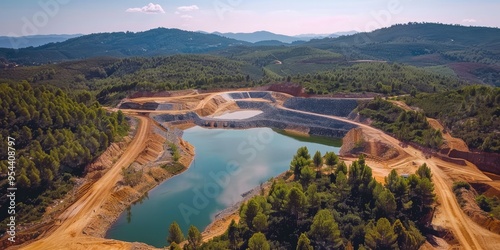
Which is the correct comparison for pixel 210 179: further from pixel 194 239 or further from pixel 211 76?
pixel 211 76

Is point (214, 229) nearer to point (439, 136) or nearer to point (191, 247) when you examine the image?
point (191, 247)

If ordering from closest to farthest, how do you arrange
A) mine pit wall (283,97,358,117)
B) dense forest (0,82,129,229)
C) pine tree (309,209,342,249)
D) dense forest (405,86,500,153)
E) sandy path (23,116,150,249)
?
pine tree (309,209,342,249), sandy path (23,116,150,249), dense forest (0,82,129,229), dense forest (405,86,500,153), mine pit wall (283,97,358,117)

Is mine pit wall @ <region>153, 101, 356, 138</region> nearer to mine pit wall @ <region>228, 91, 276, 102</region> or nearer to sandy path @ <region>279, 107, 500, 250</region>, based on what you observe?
mine pit wall @ <region>228, 91, 276, 102</region>

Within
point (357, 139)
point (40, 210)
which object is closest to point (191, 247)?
point (40, 210)

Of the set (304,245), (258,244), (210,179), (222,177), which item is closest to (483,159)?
(304,245)

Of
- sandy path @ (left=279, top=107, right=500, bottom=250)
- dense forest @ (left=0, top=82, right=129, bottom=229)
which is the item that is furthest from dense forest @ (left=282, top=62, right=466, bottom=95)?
dense forest @ (left=0, top=82, right=129, bottom=229)

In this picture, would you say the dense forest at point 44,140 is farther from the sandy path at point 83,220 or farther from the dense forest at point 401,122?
the dense forest at point 401,122
